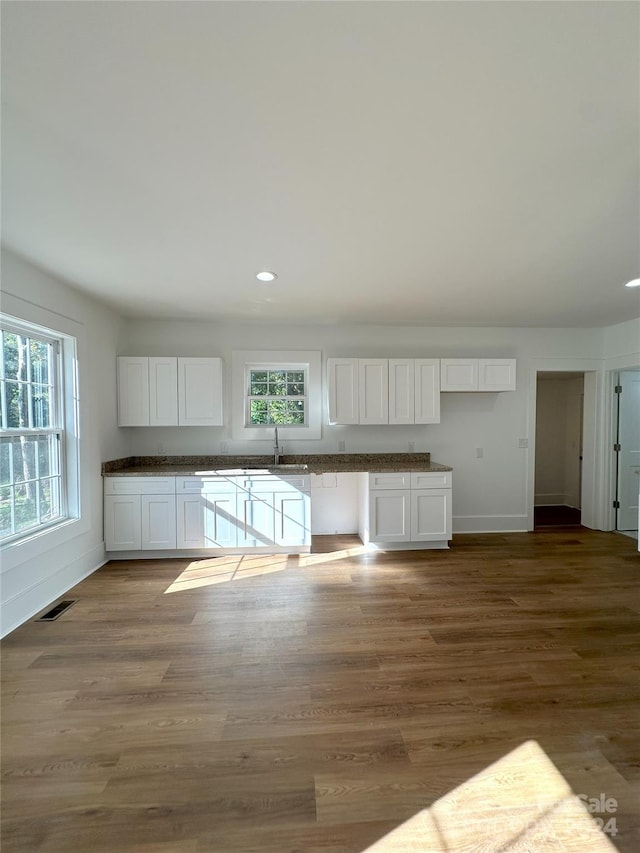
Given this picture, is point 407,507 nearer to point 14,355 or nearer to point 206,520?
point 206,520

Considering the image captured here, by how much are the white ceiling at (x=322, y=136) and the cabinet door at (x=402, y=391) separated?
1.53 m

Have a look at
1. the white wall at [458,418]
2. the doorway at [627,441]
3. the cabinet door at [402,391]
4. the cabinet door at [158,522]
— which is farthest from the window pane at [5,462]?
the doorway at [627,441]

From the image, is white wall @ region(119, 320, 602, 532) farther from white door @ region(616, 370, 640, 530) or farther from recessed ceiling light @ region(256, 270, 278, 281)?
recessed ceiling light @ region(256, 270, 278, 281)

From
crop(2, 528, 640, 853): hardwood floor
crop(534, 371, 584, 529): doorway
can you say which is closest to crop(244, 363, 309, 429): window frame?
crop(2, 528, 640, 853): hardwood floor

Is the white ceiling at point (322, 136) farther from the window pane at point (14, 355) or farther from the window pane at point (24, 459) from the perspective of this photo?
the window pane at point (24, 459)

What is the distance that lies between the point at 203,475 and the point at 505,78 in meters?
3.61

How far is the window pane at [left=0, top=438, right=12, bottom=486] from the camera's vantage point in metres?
2.61

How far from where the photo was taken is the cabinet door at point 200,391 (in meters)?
4.14

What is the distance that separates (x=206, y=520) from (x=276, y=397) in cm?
165

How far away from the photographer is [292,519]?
394 centimetres

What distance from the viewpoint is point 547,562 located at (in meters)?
3.73

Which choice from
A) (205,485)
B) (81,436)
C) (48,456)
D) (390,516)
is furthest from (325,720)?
(81,436)

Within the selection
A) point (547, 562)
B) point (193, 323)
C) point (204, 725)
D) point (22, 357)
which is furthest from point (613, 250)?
point (22, 357)

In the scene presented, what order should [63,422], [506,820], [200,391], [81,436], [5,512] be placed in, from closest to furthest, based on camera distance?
[506,820] → [5,512] → [63,422] → [81,436] → [200,391]
